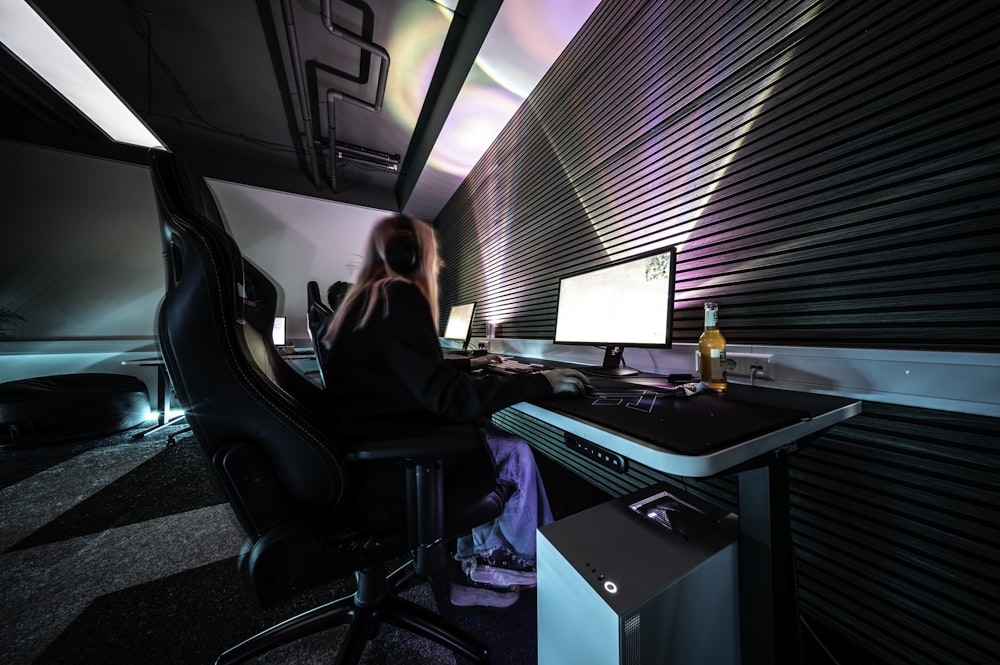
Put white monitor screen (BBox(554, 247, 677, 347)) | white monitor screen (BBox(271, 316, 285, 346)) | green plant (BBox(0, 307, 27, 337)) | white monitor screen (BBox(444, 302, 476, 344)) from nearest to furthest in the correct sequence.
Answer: white monitor screen (BBox(554, 247, 677, 347))
white monitor screen (BBox(444, 302, 476, 344))
green plant (BBox(0, 307, 27, 337))
white monitor screen (BBox(271, 316, 285, 346))

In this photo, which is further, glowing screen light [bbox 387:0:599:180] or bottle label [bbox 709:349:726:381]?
glowing screen light [bbox 387:0:599:180]

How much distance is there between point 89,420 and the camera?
2939 millimetres

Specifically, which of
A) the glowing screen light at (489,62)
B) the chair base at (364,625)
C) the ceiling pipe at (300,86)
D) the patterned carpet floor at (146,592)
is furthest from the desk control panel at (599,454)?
the ceiling pipe at (300,86)

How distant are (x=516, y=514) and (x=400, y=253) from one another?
44.3 inches

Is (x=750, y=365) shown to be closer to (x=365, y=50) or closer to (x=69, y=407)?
(x=365, y=50)

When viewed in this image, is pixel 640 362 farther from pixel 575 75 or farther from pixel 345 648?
pixel 575 75

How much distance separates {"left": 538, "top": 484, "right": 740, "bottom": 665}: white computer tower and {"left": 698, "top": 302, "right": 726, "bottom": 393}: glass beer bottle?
39 centimetres

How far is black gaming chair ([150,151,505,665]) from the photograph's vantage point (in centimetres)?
59

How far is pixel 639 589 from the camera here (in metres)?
0.56

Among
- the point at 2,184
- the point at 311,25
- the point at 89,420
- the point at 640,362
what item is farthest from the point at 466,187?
the point at 2,184

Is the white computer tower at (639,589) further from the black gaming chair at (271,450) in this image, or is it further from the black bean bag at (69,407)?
the black bean bag at (69,407)

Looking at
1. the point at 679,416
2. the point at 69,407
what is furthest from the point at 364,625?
the point at 69,407

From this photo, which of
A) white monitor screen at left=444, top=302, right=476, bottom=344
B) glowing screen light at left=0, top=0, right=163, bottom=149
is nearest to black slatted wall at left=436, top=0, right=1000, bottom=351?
white monitor screen at left=444, top=302, right=476, bottom=344

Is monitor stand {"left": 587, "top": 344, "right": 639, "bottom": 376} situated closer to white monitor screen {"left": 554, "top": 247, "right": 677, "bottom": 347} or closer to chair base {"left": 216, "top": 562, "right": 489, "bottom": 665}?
white monitor screen {"left": 554, "top": 247, "right": 677, "bottom": 347}
